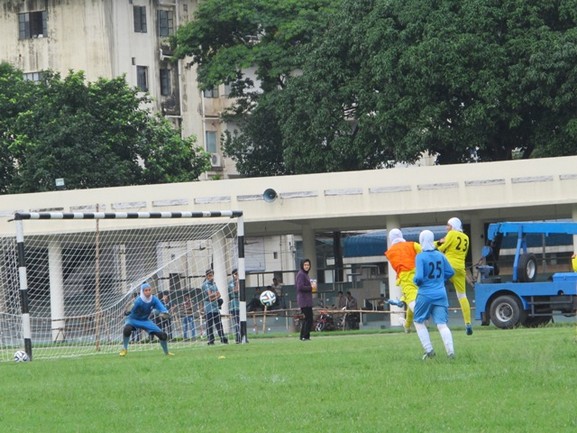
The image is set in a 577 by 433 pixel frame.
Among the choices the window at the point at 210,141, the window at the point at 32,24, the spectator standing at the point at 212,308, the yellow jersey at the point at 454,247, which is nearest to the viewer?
the yellow jersey at the point at 454,247

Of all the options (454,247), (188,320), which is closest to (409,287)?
(454,247)

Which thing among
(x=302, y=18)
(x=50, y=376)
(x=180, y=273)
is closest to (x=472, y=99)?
(x=302, y=18)

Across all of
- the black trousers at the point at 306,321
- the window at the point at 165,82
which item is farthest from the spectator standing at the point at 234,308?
the window at the point at 165,82

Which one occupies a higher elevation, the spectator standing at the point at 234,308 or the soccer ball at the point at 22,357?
the spectator standing at the point at 234,308

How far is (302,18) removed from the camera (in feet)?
227

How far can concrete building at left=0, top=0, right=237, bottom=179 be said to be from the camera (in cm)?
7569

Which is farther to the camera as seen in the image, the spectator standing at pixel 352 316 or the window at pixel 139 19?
the window at pixel 139 19

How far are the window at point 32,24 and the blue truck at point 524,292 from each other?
145 ft

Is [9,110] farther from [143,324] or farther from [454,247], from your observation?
[454,247]

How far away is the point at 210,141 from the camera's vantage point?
82.1 meters

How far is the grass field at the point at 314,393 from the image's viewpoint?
15117mm

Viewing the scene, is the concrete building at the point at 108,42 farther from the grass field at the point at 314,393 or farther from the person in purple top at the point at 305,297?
the grass field at the point at 314,393

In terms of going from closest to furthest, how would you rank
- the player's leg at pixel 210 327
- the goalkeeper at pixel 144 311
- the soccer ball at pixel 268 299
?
the goalkeeper at pixel 144 311 < the player's leg at pixel 210 327 < the soccer ball at pixel 268 299

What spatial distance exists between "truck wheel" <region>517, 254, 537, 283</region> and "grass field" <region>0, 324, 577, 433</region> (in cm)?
1149
